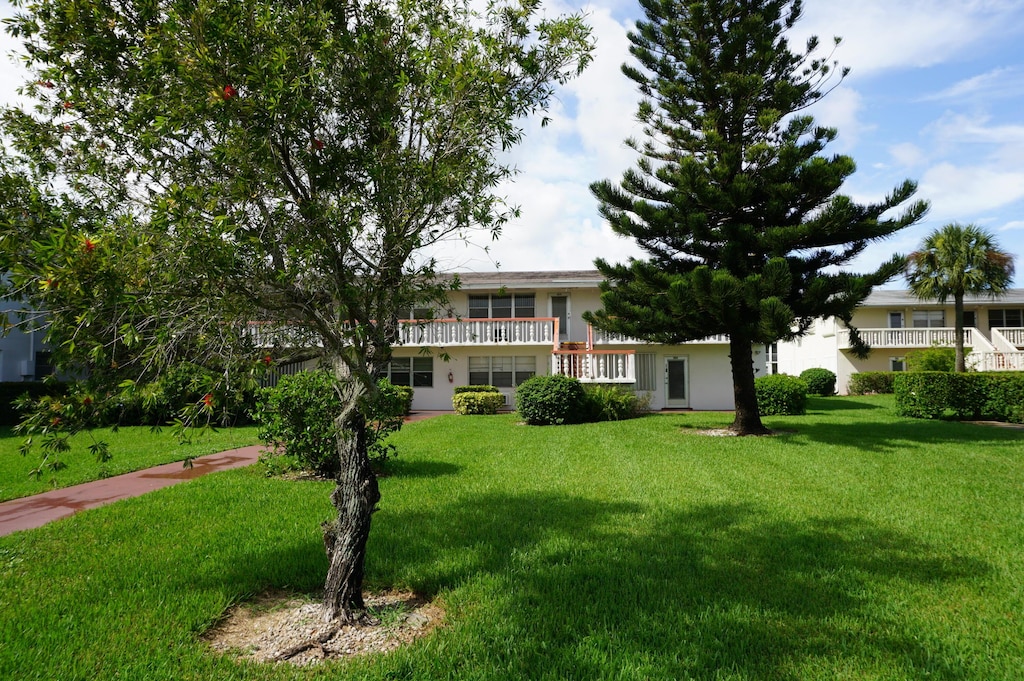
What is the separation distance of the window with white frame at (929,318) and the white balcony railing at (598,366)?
2077 centimetres

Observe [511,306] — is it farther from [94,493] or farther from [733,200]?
[94,493]

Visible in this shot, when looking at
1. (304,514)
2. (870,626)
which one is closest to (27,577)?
(304,514)

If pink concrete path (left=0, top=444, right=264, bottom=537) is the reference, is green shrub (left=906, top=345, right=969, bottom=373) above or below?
above

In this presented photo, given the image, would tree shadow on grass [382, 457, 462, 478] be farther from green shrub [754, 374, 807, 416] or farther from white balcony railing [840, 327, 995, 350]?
white balcony railing [840, 327, 995, 350]

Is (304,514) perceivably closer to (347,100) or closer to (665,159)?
(347,100)

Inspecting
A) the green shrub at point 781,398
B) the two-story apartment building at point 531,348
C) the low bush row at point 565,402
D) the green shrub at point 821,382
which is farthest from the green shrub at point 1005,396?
the green shrub at point 821,382

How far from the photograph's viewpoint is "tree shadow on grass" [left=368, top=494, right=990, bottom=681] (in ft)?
12.7

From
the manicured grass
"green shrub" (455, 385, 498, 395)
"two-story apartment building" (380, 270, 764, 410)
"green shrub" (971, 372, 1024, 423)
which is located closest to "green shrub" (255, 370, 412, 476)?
the manicured grass

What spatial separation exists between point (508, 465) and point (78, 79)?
27.2 ft

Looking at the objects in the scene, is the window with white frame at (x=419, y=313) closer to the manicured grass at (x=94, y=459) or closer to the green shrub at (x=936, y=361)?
the manicured grass at (x=94, y=459)

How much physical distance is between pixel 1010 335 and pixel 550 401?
26.5 metres

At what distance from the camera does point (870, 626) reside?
Answer: 170 inches

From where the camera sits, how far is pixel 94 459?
11.5m

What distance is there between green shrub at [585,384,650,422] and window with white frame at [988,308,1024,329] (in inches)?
957
